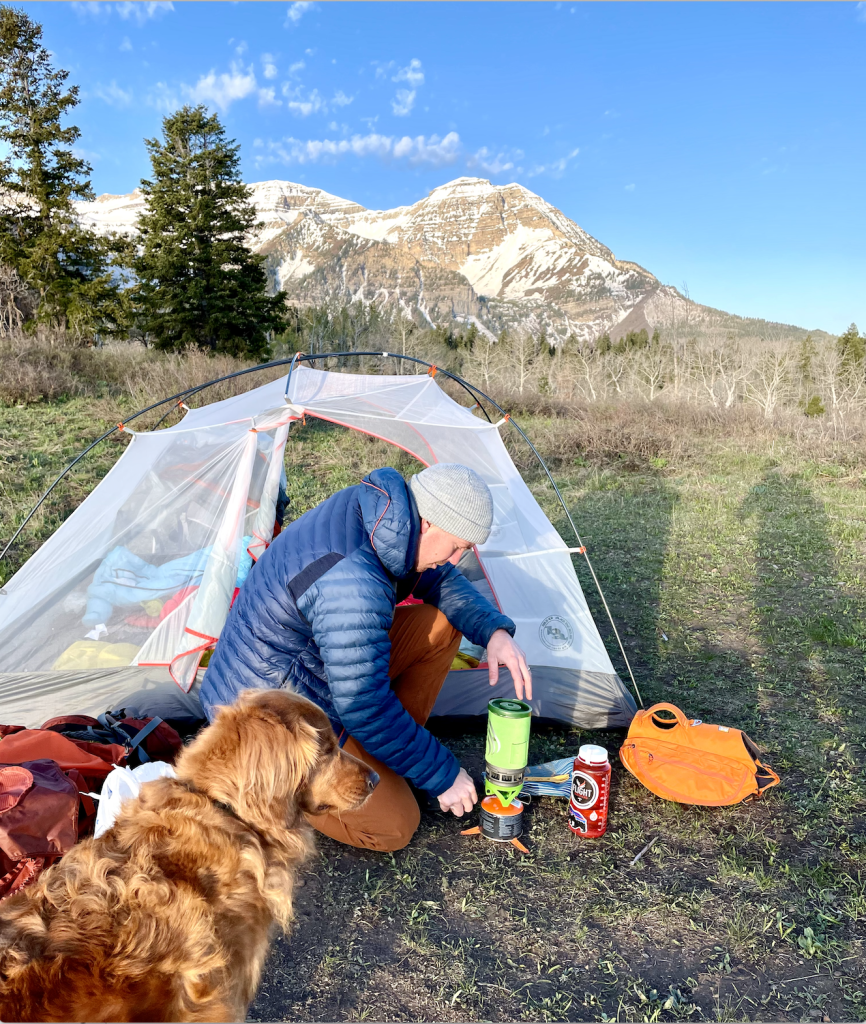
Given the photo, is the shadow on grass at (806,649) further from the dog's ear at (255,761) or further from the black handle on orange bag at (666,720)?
the dog's ear at (255,761)

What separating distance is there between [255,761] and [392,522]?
111 cm

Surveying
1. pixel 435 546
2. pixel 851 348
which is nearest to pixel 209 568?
pixel 435 546

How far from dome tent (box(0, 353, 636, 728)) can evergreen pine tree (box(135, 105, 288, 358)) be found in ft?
56.1

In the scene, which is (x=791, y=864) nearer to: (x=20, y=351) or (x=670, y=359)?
(x=20, y=351)

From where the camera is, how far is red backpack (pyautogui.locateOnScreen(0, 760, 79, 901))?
89.9 inches

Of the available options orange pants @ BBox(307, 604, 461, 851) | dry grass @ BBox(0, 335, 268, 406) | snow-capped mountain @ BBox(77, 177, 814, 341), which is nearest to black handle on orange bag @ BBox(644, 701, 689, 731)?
orange pants @ BBox(307, 604, 461, 851)

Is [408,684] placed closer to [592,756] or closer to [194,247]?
[592,756]

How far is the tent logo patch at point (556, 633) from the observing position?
13.9ft

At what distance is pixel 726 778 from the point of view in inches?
129

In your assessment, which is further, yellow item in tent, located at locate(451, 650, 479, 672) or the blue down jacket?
yellow item in tent, located at locate(451, 650, 479, 672)

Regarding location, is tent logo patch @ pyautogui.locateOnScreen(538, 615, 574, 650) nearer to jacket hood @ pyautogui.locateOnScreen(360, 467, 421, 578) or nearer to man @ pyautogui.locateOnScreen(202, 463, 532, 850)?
man @ pyautogui.locateOnScreen(202, 463, 532, 850)

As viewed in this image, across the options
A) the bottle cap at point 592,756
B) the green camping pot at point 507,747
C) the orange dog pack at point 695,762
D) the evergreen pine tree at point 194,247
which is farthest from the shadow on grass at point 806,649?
the evergreen pine tree at point 194,247

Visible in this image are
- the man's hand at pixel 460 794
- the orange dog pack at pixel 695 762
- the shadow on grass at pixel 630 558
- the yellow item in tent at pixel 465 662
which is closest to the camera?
the man's hand at pixel 460 794

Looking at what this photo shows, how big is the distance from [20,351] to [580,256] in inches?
6723
